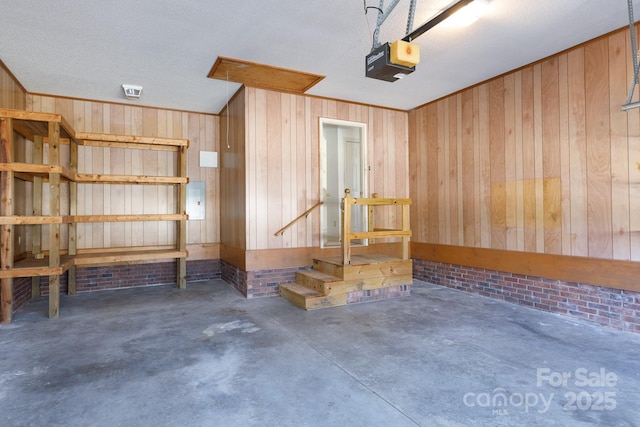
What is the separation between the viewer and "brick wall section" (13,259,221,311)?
523cm

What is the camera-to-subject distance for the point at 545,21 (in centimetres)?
333

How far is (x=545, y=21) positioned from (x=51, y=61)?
523cm

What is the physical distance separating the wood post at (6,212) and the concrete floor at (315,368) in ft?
0.83

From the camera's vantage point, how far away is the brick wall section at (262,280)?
484 cm

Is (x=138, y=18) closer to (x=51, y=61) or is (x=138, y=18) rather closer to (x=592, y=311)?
(x=51, y=61)

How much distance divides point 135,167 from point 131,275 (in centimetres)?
170

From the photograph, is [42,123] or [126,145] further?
[126,145]

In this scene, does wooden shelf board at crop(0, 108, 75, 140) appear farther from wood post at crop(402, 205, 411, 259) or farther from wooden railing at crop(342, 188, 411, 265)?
wood post at crop(402, 205, 411, 259)

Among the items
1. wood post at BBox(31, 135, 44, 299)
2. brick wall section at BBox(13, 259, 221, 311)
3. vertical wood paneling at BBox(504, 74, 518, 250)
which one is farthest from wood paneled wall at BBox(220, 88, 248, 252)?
vertical wood paneling at BBox(504, 74, 518, 250)

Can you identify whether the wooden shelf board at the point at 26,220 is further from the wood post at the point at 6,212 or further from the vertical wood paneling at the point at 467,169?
the vertical wood paneling at the point at 467,169

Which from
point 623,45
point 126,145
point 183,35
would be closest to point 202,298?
point 126,145

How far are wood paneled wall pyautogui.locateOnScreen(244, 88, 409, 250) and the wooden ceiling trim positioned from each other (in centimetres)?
18

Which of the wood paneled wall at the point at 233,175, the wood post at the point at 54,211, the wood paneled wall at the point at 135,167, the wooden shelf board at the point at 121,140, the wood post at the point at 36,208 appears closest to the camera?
the wood post at the point at 54,211

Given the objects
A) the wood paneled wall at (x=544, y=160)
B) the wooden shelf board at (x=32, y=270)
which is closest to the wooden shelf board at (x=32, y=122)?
the wooden shelf board at (x=32, y=270)
